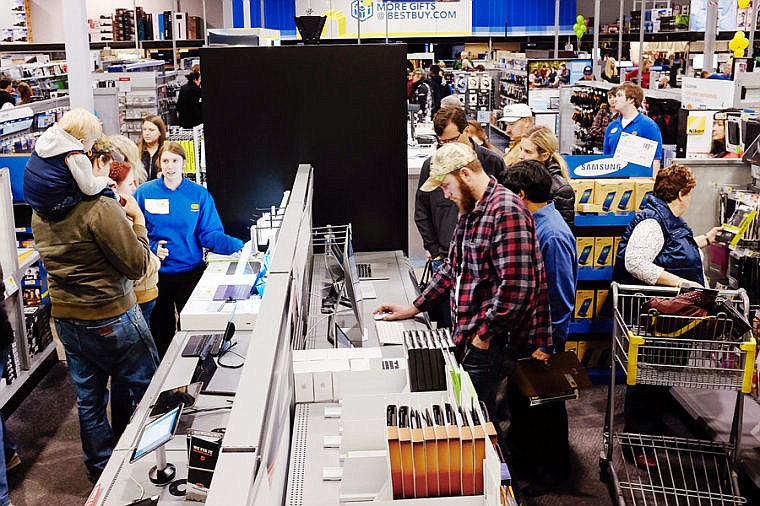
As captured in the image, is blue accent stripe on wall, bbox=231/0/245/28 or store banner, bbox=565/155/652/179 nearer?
store banner, bbox=565/155/652/179

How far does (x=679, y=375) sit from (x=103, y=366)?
108 inches

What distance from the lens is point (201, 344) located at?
3.86 metres

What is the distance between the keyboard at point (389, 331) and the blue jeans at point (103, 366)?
3.93ft

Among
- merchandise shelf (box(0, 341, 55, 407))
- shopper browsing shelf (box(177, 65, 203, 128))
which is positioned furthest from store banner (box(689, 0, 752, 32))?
merchandise shelf (box(0, 341, 55, 407))

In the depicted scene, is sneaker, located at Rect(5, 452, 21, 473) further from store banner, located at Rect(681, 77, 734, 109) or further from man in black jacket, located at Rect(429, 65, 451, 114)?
man in black jacket, located at Rect(429, 65, 451, 114)

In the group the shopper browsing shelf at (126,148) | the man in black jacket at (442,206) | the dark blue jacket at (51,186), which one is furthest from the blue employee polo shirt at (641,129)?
the dark blue jacket at (51,186)

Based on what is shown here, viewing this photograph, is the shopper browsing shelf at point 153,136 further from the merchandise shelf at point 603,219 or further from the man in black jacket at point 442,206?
the merchandise shelf at point 603,219

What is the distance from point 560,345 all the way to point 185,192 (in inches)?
91.3

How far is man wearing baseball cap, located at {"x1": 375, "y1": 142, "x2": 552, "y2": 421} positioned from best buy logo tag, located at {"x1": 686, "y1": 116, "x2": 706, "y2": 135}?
297 centimetres

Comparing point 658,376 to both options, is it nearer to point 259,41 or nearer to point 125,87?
point 259,41

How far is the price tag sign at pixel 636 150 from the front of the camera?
543cm

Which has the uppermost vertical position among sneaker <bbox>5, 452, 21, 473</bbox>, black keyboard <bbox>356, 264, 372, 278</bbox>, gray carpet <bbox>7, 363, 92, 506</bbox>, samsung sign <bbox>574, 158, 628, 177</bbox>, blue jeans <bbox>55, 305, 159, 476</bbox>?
samsung sign <bbox>574, 158, 628, 177</bbox>

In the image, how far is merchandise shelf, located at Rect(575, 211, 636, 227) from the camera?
529 centimetres

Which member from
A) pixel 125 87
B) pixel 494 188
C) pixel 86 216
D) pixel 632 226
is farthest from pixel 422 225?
pixel 125 87
